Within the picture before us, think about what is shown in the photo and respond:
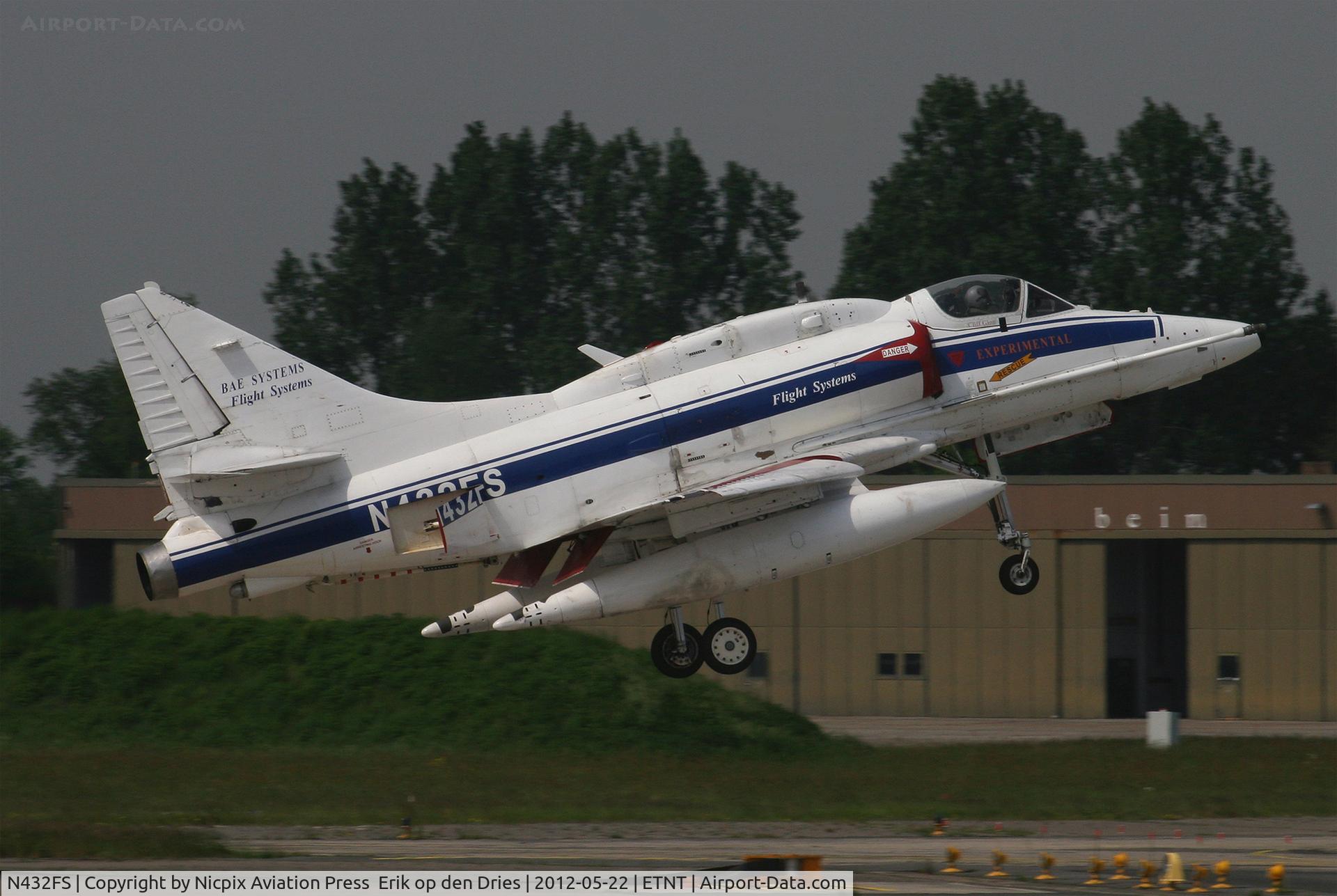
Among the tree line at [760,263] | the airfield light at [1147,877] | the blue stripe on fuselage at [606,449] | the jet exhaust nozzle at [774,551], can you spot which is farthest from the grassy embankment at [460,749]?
the tree line at [760,263]

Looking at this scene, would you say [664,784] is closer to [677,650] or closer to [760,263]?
[677,650]

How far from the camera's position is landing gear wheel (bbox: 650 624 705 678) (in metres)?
23.9


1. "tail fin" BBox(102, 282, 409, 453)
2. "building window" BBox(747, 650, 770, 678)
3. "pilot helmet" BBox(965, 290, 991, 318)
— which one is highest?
"pilot helmet" BBox(965, 290, 991, 318)

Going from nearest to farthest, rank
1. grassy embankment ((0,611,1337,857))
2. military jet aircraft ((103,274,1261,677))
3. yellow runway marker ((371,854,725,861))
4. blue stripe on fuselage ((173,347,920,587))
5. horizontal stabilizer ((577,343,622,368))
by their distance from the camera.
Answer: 1. blue stripe on fuselage ((173,347,920,587))
2. military jet aircraft ((103,274,1261,677))
3. horizontal stabilizer ((577,343,622,368))
4. yellow runway marker ((371,854,725,861))
5. grassy embankment ((0,611,1337,857))

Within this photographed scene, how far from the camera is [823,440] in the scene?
2350cm

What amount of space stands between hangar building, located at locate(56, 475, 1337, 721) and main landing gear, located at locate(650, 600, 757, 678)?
73.6 ft

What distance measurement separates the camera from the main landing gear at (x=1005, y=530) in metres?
24.4

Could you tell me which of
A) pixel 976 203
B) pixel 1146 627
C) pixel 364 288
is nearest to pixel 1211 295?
pixel 976 203

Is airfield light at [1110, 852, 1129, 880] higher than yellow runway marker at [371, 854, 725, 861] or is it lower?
higher

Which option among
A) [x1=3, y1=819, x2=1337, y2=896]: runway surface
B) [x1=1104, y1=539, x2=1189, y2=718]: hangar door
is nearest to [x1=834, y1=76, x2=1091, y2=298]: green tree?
[x1=1104, y1=539, x2=1189, y2=718]: hangar door

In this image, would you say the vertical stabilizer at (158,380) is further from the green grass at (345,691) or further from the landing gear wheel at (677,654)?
the green grass at (345,691)

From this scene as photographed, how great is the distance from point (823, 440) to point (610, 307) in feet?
157

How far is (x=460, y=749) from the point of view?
120ft

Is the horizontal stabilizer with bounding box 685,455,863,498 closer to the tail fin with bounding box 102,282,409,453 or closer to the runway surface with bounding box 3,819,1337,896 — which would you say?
the tail fin with bounding box 102,282,409,453
